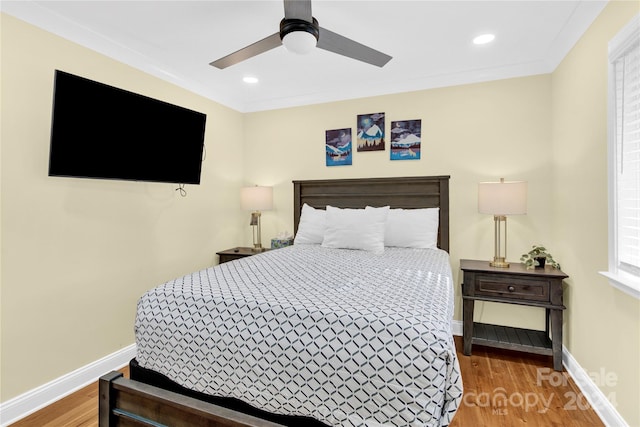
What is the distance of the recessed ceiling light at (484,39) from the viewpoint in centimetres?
249

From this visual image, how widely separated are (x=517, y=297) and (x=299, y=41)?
8.28 ft

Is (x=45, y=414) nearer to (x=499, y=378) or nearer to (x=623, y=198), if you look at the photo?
(x=499, y=378)

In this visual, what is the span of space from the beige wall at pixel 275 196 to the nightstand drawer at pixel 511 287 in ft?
0.68

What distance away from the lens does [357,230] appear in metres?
2.93

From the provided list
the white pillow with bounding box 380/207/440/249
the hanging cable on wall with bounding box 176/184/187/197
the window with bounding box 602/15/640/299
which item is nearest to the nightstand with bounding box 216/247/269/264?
the hanging cable on wall with bounding box 176/184/187/197

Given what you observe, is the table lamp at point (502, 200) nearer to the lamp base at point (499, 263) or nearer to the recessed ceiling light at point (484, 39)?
the lamp base at point (499, 263)

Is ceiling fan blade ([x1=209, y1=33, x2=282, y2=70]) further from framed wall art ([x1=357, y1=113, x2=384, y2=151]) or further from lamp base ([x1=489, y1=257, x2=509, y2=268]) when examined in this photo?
lamp base ([x1=489, y1=257, x2=509, y2=268])

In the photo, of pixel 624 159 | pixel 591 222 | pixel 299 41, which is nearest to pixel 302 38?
pixel 299 41

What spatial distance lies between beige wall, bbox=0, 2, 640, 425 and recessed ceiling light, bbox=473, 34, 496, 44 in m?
0.59

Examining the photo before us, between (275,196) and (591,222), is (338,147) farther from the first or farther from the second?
(591,222)

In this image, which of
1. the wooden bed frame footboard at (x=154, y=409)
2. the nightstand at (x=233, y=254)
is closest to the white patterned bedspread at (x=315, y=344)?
the wooden bed frame footboard at (x=154, y=409)

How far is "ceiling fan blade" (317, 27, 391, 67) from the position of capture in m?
1.89

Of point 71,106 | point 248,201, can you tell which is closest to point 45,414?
point 71,106

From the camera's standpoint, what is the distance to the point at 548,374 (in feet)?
7.97
